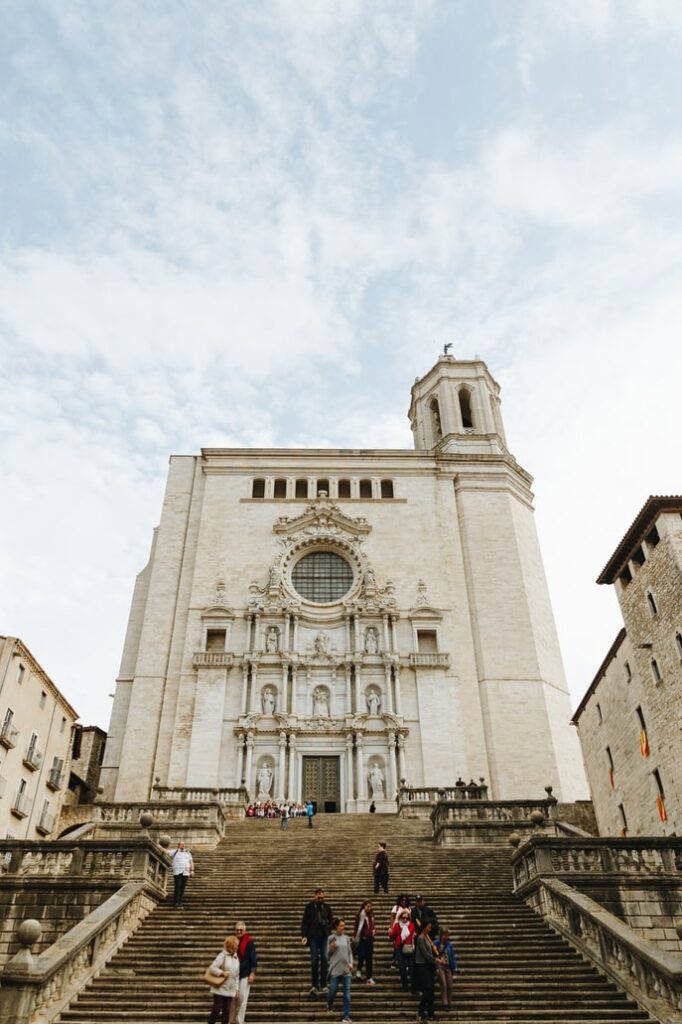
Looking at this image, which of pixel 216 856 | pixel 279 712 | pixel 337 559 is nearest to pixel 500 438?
pixel 337 559

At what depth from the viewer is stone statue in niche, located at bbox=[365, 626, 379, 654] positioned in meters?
31.7

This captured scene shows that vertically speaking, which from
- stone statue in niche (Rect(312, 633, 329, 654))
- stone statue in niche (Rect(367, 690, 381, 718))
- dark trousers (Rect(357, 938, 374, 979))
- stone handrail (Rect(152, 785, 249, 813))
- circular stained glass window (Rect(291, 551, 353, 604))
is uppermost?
circular stained glass window (Rect(291, 551, 353, 604))

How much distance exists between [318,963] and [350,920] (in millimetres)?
2977

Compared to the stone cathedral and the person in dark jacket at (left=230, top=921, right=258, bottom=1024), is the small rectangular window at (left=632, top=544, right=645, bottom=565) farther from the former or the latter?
the person in dark jacket at (left=230, top=921, right=258, bottom=1024)

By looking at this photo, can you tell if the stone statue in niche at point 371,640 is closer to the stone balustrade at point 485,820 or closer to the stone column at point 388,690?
the stone column at point 388,690

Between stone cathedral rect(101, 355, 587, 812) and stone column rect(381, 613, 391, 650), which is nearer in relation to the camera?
stone cathedral rect(101, 355, 587, 812)

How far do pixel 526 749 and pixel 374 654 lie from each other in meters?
6.88

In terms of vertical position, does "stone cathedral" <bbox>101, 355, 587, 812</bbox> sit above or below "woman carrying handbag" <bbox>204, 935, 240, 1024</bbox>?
above

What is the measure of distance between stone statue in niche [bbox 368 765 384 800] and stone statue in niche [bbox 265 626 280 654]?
246 inches

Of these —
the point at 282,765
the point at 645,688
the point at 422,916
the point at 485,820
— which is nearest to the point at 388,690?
the point at 282,765

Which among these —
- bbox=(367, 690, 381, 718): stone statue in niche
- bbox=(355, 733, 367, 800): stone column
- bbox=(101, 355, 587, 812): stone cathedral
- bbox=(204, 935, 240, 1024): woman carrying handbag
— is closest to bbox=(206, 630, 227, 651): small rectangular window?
bbox=(101, 355, 587, 812): stone cathedral

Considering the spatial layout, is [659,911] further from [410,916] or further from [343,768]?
[343,768]

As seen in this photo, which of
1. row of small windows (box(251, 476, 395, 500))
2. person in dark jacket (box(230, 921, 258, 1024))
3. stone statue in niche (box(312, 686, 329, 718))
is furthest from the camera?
row of small windows (box(251, 476, 395, 500))

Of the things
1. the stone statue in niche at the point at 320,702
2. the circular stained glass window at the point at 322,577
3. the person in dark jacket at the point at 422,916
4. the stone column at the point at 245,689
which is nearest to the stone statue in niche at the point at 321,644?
the stone statue in niche at the point at 320,702
